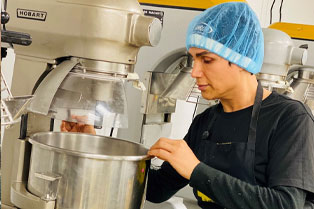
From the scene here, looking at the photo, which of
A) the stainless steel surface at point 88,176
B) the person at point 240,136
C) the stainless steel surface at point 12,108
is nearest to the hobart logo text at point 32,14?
the stainless steel surface at point 88,176

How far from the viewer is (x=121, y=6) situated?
1.14 m

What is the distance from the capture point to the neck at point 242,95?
137 centimetres

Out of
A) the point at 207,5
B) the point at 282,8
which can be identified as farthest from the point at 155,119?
the point at 282,8

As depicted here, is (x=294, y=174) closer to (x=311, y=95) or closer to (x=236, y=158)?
(x=236, y=158)

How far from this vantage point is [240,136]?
1.38 metres

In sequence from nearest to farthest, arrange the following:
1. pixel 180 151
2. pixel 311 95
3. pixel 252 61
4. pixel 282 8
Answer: pixel 180 151 → pixel 252 61 → pixel 311 95 → pixel 282 8

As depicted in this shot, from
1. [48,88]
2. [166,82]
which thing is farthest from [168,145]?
[166,82]

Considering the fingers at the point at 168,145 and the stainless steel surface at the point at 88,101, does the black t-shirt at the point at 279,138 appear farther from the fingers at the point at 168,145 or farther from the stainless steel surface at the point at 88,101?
the stainless steel surface at the point at 88,101

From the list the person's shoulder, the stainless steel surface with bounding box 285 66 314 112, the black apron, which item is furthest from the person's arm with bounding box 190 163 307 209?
the stainless steel surface with bounding box 285 66 314 112

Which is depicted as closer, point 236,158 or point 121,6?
point 121,6

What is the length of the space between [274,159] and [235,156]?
0.44 feet

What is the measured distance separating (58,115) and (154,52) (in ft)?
2.58

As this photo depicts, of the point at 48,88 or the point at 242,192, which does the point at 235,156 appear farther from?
the point at 48,88

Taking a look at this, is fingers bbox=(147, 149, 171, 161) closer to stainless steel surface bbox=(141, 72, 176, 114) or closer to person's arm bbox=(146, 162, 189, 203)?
person's arm bbox=(146, 162, 189, 203)
